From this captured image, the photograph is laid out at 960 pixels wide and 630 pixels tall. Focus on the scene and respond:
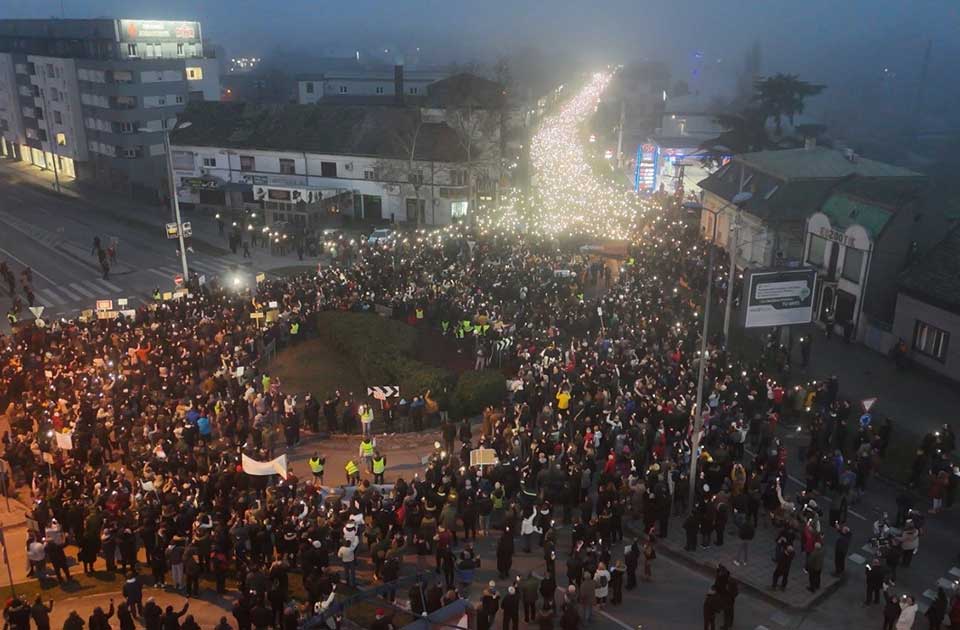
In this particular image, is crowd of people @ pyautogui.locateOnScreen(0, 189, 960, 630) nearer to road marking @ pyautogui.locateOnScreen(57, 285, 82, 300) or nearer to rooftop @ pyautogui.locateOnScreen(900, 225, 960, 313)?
rooftop @ pyautogui.locateOnScreen(900, 225, 960, 313)

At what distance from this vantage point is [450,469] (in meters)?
18.5

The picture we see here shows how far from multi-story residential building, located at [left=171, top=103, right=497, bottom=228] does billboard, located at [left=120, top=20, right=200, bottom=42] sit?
60.5 feet

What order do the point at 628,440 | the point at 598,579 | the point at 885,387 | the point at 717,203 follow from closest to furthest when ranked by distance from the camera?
the point at 598,579 < the point at 628,440 < the point at 885,387 < the point at 717,203

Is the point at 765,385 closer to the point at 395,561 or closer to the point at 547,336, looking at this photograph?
the point at 547,336

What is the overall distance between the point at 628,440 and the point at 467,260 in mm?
18834

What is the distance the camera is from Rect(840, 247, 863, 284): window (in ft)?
102

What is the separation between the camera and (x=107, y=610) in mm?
15328

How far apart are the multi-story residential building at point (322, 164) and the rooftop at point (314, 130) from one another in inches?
2.9

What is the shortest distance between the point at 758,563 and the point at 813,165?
28.8 m

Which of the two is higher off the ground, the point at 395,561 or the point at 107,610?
the point at 395,561

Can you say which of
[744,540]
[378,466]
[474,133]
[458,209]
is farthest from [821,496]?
[474,133]

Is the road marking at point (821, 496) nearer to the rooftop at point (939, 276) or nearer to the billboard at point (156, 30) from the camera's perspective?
the rooftop at point (939, 276)

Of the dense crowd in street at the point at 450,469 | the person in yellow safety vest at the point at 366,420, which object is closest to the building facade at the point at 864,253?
the dense crowd in street at the point at 450,469

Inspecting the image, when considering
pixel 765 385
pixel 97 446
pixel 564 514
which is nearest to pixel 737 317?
pixel 765 385
